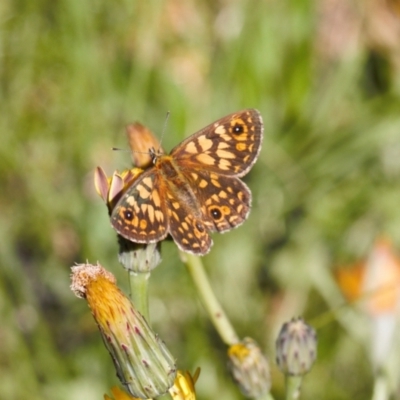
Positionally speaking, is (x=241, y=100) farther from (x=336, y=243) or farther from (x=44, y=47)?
(x=44, y=47)

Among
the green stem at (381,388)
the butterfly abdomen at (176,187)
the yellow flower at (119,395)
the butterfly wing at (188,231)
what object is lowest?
the green stem at (381,388)

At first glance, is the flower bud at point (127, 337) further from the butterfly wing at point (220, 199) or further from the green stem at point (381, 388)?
the green stem at point (381, 388)

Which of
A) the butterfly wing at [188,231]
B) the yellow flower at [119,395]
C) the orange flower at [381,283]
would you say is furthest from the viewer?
the orange flower at [381,283]

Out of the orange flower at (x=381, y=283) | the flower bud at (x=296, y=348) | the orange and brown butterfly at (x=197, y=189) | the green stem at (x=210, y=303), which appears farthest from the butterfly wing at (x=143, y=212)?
the orange flower at (x=381, y=283)

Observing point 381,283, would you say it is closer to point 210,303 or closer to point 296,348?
point 296,348

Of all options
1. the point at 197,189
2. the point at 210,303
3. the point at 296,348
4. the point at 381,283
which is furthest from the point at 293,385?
the point at 381,283

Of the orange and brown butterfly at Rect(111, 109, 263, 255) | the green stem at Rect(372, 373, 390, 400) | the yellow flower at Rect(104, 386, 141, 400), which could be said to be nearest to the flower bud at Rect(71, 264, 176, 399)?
the yellow flower at Rect(104, 386, 141, 400)

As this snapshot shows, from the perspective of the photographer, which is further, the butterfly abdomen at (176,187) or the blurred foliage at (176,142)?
the blurred foliage at (176,142)

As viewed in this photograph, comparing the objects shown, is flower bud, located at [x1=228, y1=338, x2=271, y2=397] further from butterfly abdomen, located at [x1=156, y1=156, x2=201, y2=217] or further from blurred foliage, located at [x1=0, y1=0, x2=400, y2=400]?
blurred foliage, located at [x1=0, y1=0, x2=400, y2=400]
